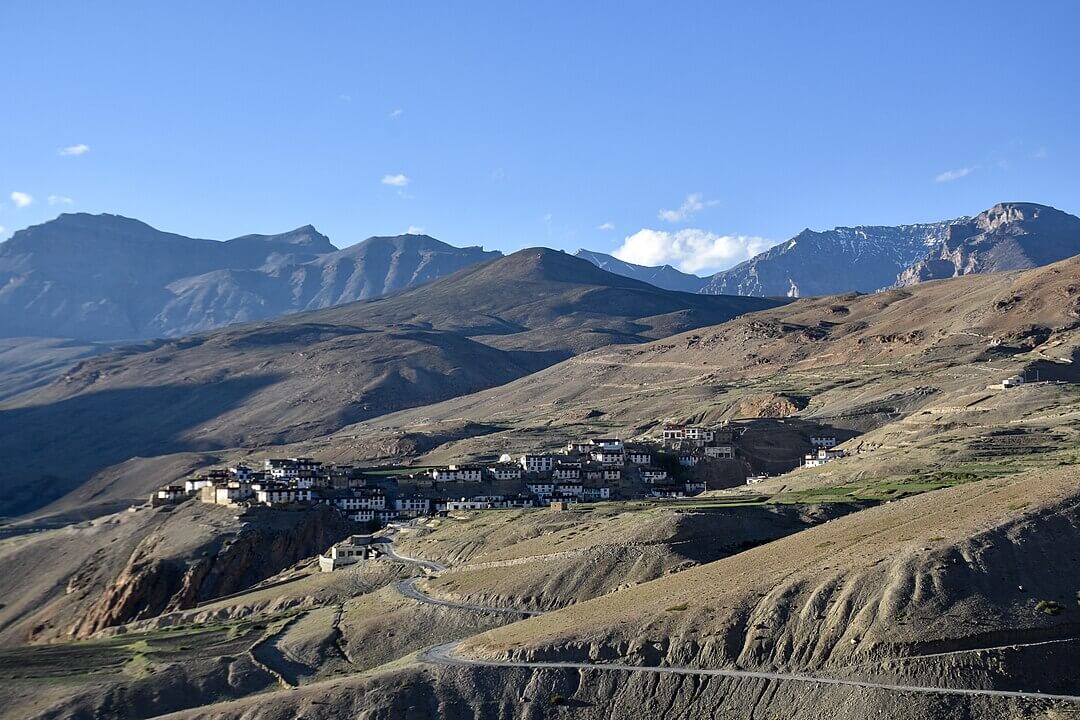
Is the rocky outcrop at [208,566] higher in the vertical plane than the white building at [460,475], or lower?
lower

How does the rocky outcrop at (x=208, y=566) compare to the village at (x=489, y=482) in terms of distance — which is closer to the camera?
the rocky outcrop at (x=208, y=566)

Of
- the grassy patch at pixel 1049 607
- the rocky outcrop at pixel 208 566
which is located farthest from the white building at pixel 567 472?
the grassy patch at pixel 1049 607

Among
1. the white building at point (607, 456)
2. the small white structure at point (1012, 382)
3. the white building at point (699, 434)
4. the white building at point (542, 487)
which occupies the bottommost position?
the white building at point (542, 487)

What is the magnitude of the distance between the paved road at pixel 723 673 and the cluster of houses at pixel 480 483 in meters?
65.2

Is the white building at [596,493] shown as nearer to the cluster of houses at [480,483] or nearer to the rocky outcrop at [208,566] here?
the cluster of houses at [480,483]

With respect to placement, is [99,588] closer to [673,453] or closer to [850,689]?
[673,453]

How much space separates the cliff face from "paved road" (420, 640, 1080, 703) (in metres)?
57.2

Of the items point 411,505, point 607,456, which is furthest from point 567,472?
point 411,505

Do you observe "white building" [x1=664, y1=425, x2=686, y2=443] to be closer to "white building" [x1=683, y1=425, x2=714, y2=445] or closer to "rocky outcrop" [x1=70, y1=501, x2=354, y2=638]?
"white building" [x1=683, y1=425, x2=714, y2=445]

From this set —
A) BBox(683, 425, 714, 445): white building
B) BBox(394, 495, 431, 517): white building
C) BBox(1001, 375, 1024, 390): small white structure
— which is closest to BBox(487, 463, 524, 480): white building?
BBox(394, 495, 431, 517): white building

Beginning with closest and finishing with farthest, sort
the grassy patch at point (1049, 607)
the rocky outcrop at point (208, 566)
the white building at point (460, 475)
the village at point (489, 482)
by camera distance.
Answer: the grassy patch at point (1049, 607) → the rocky outcrop at point (208, 566) → the village at point (489, 482) → the white building at point (460, 475)

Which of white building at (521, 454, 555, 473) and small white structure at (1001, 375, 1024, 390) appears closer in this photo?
white building at (521, 454, 555, 473)

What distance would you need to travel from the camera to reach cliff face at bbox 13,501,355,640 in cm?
12825

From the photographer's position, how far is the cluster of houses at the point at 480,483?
14662 cm
